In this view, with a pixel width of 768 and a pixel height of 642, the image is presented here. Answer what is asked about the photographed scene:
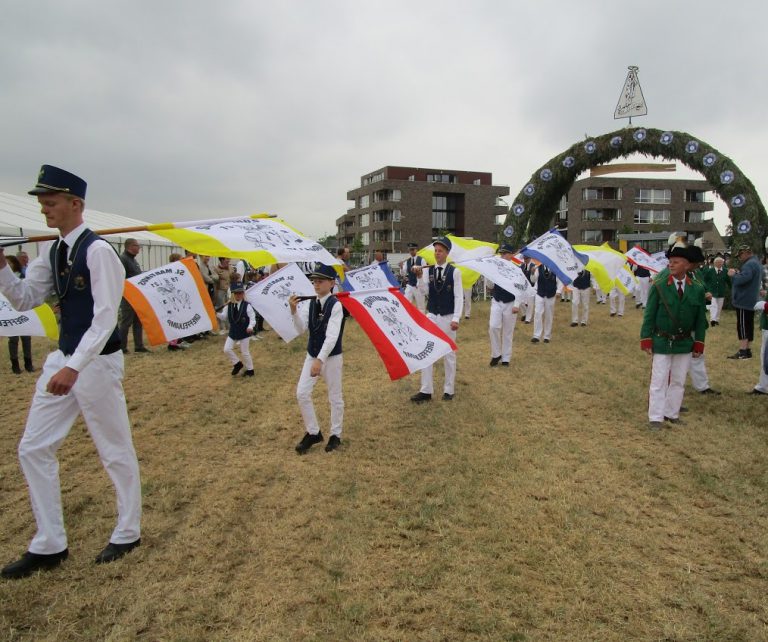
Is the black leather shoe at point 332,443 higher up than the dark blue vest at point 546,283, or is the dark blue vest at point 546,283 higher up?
the dark blue vest at point 546,283

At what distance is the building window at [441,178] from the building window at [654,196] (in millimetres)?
25791

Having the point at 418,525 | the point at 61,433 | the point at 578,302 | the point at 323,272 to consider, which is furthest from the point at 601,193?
the point at 61,433

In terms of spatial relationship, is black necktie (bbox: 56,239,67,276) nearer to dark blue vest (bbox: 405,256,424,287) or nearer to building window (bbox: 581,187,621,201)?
dark blue vest (bbox: 405,256,424,287)

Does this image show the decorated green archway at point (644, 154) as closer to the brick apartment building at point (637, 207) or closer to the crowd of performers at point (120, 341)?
the crowd of performers at point (120, 341)

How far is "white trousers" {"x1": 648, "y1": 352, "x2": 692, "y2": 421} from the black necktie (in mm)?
6475

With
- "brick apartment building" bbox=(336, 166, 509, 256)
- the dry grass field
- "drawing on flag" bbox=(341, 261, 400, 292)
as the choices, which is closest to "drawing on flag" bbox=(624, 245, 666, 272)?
the dry grass field

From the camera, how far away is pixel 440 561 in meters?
3.63

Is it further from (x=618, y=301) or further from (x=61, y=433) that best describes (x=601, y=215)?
(x=61, y=433)

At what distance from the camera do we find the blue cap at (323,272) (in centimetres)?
577

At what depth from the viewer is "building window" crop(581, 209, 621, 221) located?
6581 cm

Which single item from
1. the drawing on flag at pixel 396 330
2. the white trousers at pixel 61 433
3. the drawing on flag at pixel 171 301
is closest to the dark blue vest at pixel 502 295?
the drawing on flag at pixel 396 330

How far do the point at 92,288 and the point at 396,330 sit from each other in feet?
10.8

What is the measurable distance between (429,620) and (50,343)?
13.2 meters

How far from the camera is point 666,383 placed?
21.5 ft
